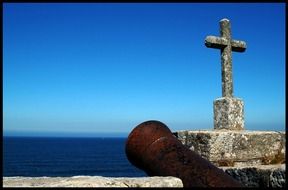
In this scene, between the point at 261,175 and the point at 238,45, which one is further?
the point at 238,45

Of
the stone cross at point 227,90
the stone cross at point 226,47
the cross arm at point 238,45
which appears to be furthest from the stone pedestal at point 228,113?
the cross arm at point 238,45

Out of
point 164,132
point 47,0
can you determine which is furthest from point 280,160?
point 47,0

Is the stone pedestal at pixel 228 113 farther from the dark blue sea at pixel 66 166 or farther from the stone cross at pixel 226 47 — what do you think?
the dark blue sea at pixel 66 166

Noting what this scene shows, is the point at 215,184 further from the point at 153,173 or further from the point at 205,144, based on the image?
the point at 205,144

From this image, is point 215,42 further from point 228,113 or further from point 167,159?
point 167,159

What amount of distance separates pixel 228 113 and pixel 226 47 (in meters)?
1.05

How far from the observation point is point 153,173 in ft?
11.2

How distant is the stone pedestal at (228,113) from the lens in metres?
5.40

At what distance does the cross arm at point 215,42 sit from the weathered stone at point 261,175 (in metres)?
1.89

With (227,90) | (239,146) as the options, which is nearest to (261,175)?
(239,146)

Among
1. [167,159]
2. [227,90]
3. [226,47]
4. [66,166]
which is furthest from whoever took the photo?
[66,166]

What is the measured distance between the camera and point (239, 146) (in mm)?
4941

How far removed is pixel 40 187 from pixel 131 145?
3.71ft

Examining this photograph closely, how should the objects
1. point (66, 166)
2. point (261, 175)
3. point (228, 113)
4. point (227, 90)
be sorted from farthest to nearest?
1. point (66, 166)
2. point (227, 90)
3. point (228, 113)
4. point (261, 175)
